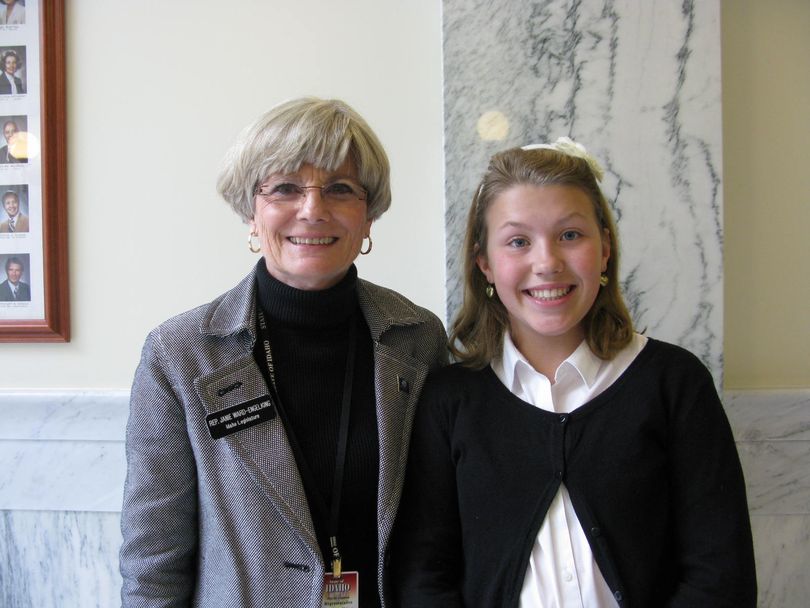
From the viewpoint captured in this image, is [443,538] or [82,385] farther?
[82,385]

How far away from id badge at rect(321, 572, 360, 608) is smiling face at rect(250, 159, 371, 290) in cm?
66

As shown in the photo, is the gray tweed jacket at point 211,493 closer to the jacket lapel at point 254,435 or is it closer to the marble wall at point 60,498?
the jacket lapel at point 254,435

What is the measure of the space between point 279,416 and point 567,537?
0.66 metres

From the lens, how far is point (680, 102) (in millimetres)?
2016

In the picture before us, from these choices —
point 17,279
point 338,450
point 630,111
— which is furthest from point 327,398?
point 17,279

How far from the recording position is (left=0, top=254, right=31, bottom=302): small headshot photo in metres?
2.41

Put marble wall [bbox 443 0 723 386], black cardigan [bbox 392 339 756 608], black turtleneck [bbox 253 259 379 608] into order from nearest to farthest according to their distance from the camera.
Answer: black cardigan [bbox 392 339 756 608] < black turtleneck [bbox 253 259 379 608] < marble wall [bbox 443 0 723 386]

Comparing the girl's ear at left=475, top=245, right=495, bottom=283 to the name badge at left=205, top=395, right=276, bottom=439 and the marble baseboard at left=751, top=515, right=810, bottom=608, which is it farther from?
the marble baseboard at left=751, top=515, right=810, bottom=608

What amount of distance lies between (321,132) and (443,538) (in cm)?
93

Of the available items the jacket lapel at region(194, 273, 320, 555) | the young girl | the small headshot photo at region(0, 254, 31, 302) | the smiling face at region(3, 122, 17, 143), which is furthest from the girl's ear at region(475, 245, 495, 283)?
the smiling face at region(3, 122, 17, 143)

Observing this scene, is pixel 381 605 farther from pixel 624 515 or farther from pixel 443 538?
pixel 624 515

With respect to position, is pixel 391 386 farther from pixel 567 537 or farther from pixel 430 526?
pixel 567 537

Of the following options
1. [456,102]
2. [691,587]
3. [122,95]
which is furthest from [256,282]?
[122,95]

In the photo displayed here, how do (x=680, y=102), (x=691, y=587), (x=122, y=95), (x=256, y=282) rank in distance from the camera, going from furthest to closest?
(x=122, y=95) → (x=680, y=102) → (x=256, y=282) → (x=691, y=587)
